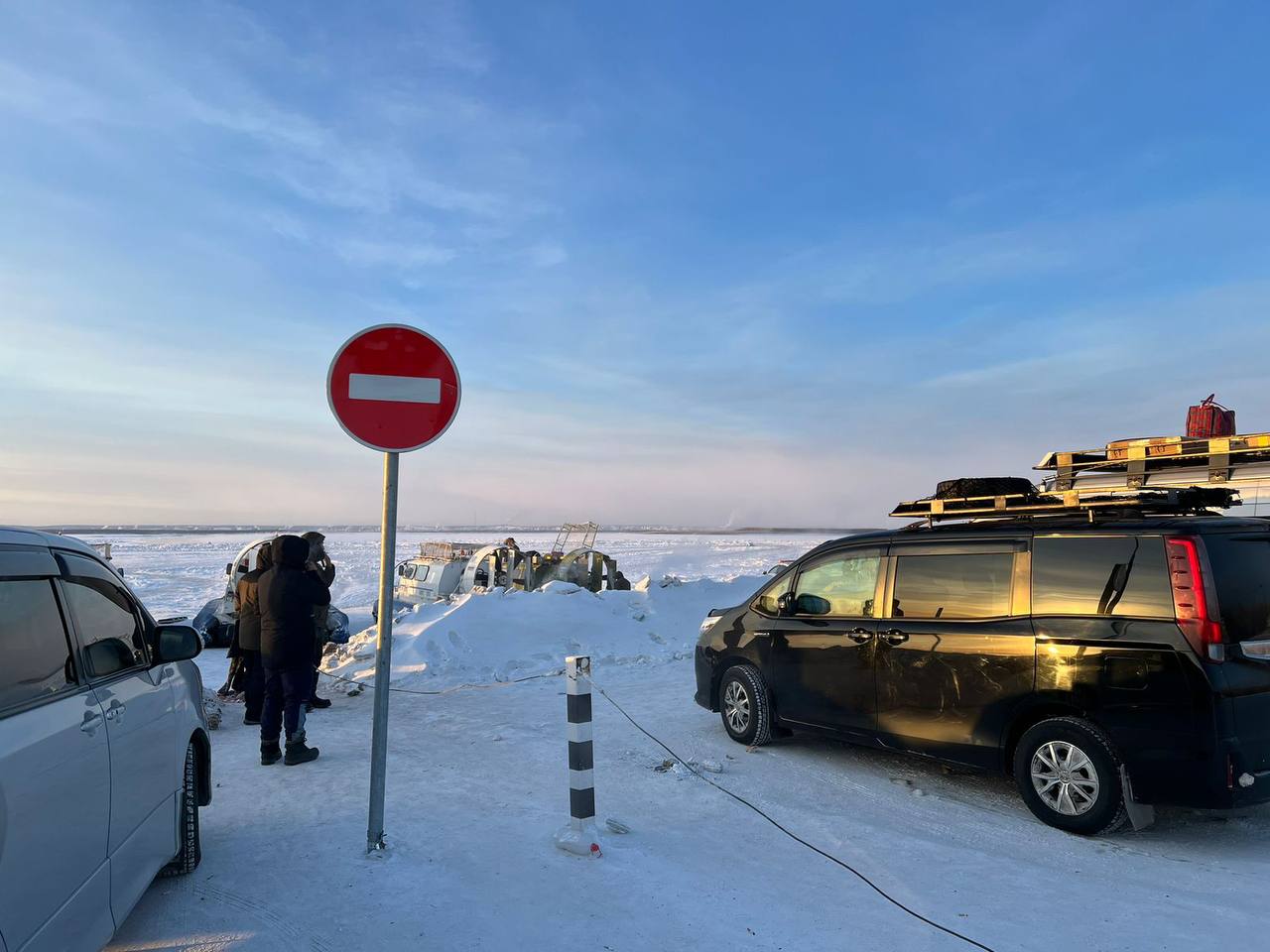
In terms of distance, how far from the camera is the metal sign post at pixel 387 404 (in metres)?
4.55

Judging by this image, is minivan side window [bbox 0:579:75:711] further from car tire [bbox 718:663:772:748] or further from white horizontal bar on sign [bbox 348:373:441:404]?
car tire [bbox 718:663:772:748]

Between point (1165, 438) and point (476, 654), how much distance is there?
8993 mm

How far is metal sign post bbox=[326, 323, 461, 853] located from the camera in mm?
4555

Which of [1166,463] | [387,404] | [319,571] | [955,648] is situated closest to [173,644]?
[387,404]

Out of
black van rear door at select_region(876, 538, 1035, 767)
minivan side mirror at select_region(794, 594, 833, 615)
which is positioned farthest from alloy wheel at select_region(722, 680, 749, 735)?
black van rear door at select_region(876, 538, 1035, 767)

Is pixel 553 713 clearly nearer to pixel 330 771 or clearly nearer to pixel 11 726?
pixel 330 771

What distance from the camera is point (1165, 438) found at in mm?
8289

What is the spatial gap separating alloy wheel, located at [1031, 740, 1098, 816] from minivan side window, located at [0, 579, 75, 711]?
526cm

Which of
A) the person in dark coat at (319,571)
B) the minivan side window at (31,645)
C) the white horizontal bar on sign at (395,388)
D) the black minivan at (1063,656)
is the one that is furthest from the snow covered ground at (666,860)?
the white horizontal bar on sign at (395,388)

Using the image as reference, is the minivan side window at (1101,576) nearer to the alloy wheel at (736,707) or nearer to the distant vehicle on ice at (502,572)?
the alloy wheel at (736,707)

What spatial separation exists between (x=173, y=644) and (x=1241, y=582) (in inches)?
231

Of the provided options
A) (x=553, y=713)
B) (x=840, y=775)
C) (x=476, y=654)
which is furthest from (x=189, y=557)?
(x=840, y=775)

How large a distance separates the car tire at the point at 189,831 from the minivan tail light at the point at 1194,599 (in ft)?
18.2

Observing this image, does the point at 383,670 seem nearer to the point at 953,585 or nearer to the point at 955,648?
the point at 955,648
